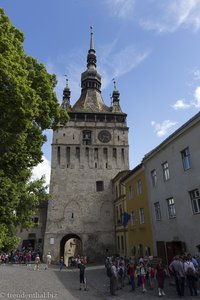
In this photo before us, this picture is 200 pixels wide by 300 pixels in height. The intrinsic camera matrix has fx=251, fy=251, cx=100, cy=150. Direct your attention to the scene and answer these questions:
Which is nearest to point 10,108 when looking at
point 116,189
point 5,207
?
point 5,207

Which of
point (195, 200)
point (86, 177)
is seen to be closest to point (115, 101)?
point (86, 177)

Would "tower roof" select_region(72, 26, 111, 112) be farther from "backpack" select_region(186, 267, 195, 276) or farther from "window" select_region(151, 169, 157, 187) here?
"backpack" select_region(186, 267, 195, 276)

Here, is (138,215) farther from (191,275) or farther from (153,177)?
(191,275)

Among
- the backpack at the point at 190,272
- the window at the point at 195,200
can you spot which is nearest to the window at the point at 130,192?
the window at the point at 195,200

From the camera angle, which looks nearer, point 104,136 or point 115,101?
point 104,136

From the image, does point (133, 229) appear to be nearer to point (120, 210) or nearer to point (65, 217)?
point (120, 210)

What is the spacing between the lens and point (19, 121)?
9.05 m

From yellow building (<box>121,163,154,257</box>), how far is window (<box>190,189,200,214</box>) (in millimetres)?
6563

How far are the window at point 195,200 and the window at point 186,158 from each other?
1614 millimetres

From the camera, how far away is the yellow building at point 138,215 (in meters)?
21.8

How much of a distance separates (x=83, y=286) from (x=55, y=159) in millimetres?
25246

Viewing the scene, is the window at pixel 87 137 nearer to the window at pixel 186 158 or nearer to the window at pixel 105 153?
the window at pixel 105 153

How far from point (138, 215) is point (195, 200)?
966 centimetres

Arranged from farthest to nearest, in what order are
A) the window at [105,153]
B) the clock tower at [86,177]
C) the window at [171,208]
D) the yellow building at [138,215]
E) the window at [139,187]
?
the window at [105,153] → the clock tower at [86,177] → the window at [139,187] → the yellow building at [138,215] → the window at [171,208]
